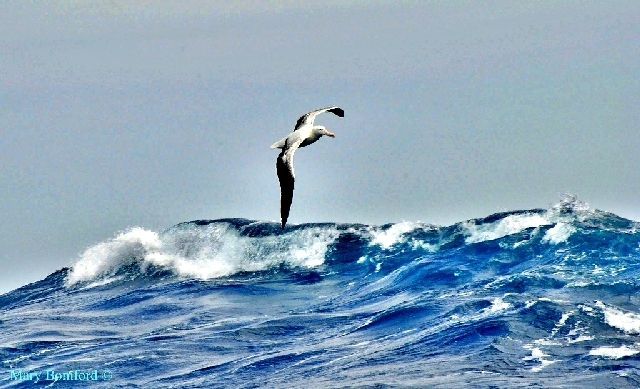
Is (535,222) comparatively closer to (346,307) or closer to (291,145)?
(346,307)

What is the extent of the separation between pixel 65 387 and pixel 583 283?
28.2 meters

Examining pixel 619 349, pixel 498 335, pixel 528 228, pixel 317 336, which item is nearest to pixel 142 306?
pixel 317 336

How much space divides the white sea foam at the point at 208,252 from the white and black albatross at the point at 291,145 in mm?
44340

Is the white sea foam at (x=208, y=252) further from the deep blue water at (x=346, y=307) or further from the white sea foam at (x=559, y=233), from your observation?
the white sea foam at (x=559, y=233)

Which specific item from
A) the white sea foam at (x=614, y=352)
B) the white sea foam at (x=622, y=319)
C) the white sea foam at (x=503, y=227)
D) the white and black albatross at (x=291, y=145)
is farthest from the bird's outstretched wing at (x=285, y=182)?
the white sea foam at (x=503, y=227)

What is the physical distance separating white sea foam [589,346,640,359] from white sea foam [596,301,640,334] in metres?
2.71

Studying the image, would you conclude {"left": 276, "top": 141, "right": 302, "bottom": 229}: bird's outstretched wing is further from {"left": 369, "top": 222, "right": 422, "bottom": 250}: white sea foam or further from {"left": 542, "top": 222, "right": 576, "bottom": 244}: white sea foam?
{"left": 369, "top": 222, "right": 422, "bottom": 250}: white sea foam

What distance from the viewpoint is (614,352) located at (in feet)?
162

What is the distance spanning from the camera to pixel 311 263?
86.1m

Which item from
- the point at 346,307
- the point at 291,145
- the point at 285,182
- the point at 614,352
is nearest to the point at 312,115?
the point at 291,145

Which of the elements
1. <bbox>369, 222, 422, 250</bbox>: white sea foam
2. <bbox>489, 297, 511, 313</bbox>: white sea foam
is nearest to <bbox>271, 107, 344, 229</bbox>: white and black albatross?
<bbox>489, 297, 511, 313</bbox>: white sea foam

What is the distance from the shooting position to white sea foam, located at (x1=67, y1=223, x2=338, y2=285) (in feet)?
290

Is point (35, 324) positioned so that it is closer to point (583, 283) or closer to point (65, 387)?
point (65, 387)

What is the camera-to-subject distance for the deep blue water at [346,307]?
51406 millimetres
